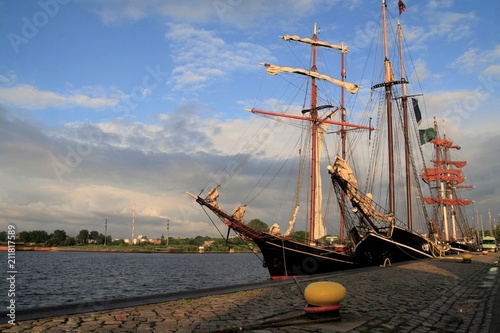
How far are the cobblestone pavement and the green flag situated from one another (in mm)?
71031

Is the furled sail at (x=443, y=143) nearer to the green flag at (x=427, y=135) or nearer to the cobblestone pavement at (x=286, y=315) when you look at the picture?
the green flag at (x=427, y=135)

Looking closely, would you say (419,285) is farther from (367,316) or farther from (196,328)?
(196,328)

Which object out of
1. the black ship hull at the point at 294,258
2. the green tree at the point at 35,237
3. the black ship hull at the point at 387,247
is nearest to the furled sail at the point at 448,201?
the black ship hull at the point at 387,247

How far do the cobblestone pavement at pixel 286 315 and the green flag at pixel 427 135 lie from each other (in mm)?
71031

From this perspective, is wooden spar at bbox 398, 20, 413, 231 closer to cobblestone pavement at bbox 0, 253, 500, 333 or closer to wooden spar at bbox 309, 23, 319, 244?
wooden spar at bbox 309, 23, 319, 244

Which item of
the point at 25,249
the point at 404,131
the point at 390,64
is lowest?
the point at 25,249

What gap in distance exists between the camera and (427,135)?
266 ft

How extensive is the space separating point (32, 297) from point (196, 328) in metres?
23.4

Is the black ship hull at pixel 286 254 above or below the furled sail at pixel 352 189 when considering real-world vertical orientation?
below

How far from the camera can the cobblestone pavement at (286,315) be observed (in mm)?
8258

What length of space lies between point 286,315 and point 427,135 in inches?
3144

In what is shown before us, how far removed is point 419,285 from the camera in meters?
16.9

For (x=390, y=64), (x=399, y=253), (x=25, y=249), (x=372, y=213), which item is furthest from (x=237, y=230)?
(x=25, y=249)

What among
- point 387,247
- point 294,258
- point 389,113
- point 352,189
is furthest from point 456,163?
point 294,258
